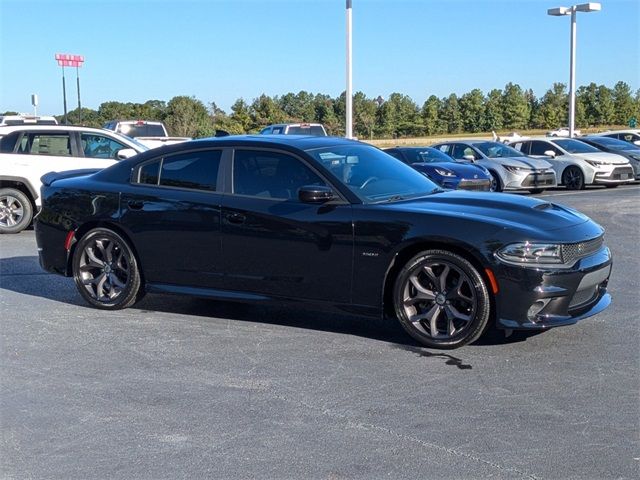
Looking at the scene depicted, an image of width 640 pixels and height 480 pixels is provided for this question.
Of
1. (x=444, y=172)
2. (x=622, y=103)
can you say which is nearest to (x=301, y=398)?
(x=444, y=172)

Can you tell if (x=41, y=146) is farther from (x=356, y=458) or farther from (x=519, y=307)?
(x=356, y=458)

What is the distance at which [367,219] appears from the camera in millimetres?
6082

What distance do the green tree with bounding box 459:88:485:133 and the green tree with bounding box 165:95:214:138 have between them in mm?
24168

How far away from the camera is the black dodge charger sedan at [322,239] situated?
573 cm

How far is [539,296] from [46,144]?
Result: 32.9ft

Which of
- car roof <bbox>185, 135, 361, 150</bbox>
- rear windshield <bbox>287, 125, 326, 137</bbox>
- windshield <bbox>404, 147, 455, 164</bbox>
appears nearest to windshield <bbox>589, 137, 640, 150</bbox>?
windshield <bbox>404, 147, 455, 164</bbox>

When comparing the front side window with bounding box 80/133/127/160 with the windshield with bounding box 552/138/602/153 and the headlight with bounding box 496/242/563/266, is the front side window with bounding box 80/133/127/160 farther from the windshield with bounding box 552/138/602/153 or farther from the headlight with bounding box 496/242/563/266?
the windshield with bounding box 552/138/602/153

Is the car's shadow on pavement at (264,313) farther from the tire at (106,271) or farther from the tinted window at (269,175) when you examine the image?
the tinted window at (269,175)

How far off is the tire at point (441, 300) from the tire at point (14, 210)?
868 cm

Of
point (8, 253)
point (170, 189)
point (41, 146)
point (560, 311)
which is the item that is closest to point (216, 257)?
point (170, 189)

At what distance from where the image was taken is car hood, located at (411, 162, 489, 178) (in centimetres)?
1756

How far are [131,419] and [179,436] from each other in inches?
16.3

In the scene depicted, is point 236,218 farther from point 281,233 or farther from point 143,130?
point 143,130

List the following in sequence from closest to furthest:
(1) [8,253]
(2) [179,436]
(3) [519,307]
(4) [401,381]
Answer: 1. (2) [179,436]
2. (4) [401,381]
3. (3) [519,307]
4. (1) [8,253]
